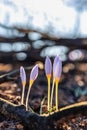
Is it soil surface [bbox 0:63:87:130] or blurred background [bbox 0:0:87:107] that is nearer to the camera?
soil surface [bbox 0:63:87:130]

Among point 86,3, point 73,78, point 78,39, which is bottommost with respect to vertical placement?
point 73,78

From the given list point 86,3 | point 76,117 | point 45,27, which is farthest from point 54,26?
point 76,117

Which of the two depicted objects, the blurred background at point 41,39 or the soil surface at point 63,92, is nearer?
the soil surface at point 63,92

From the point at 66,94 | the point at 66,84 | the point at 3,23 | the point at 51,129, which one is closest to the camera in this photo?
the point at 51,129

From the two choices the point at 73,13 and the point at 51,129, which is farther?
the point at 73,13

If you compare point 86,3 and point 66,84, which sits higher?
point 86,3

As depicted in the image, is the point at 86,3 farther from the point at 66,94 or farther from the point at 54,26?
the point at 66,94

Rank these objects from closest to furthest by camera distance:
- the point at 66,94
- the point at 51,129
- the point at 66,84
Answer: the point at 51,129
the point at 66,94
the point at 66,84
